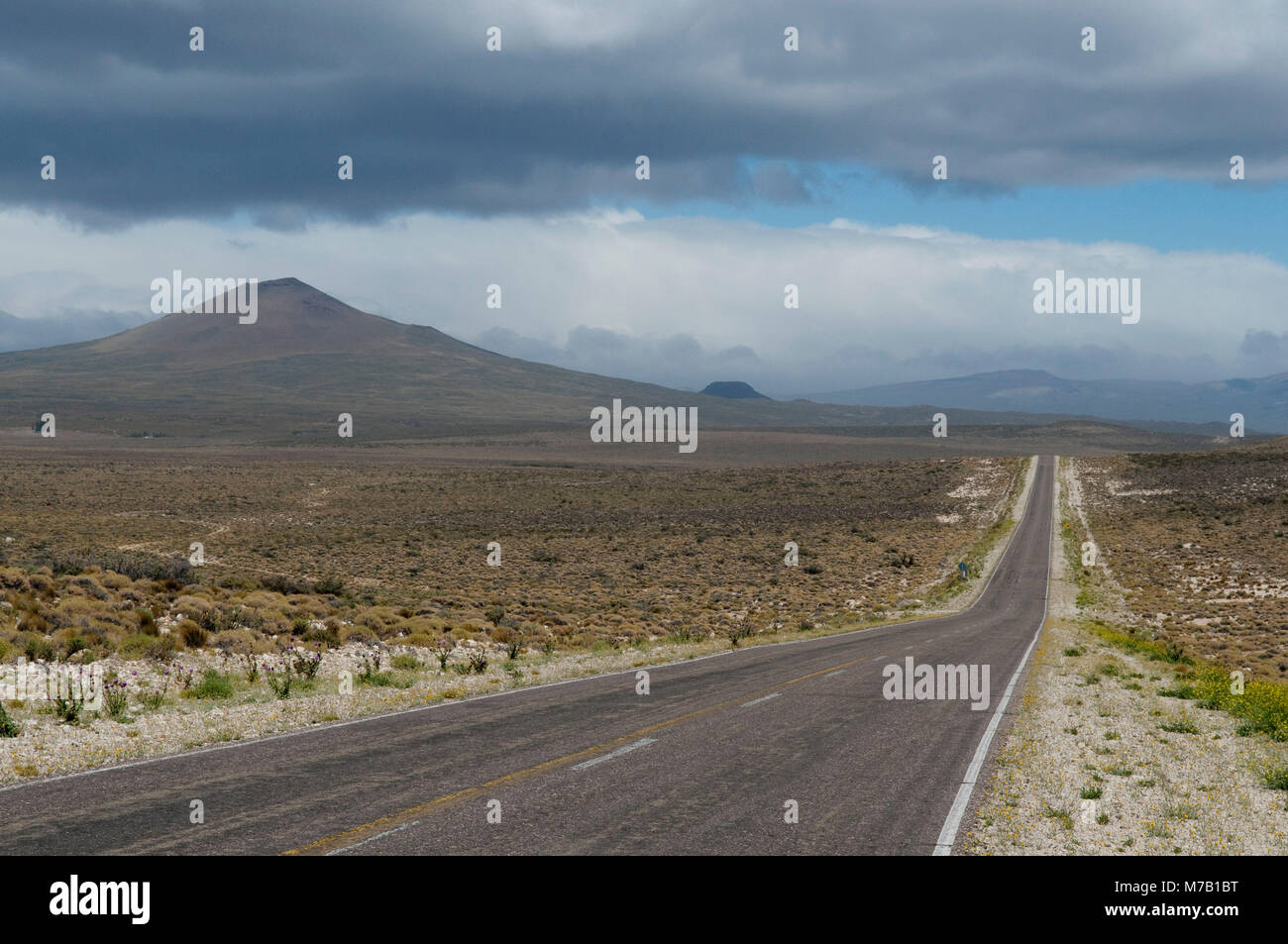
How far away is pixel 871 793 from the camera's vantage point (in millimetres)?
10547

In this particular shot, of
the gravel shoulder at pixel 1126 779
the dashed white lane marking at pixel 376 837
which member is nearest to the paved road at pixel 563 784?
the dashed white lane marking at pixel 376 837

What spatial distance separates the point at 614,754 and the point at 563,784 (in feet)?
5.19

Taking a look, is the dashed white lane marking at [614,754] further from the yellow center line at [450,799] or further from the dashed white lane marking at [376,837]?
the dashed white lane marking at [376,837]

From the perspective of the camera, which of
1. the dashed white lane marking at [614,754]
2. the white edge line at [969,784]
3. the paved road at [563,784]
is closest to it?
the paved road at [563,784]

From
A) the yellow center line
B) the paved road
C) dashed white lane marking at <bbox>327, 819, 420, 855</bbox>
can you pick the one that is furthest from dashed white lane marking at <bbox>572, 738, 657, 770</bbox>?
dashed white lane marking at <bbox>327, 819, 420, 855</bbox>

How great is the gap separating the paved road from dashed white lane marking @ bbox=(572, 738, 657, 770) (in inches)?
1.0

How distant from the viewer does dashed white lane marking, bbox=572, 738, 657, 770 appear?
11438 millimetres

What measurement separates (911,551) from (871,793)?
54140 mm

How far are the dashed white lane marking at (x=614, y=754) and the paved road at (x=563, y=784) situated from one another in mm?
26

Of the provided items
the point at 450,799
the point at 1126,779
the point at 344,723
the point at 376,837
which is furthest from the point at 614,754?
the point at 1126,779

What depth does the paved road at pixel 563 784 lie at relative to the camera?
8594 millimetres

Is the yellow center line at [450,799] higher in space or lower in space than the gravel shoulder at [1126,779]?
higher

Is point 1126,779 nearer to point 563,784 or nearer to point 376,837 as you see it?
point 563,784

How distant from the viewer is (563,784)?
10555mm
